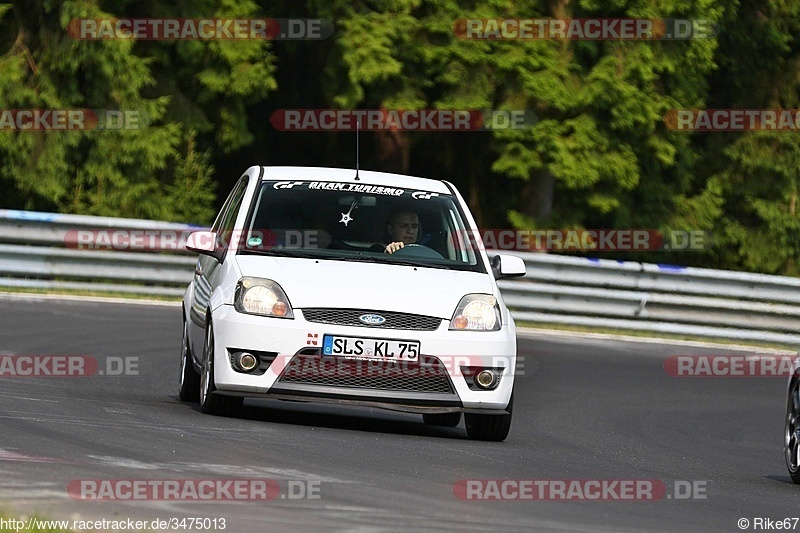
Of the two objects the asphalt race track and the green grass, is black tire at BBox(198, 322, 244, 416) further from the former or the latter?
the green grass

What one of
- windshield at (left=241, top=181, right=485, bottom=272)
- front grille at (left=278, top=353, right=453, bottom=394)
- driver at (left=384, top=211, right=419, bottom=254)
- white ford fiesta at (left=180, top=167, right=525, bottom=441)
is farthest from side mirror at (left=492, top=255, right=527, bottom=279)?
front grille at (left=278, top=353, right=453, bottom=394)

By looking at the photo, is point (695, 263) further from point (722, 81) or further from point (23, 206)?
point (23, 206)

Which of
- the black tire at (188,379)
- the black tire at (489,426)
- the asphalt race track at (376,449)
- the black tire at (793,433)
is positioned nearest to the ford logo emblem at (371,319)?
the asphalt race track at (376,449)

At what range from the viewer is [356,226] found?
1158 cm

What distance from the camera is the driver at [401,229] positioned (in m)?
11.5

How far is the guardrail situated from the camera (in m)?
21.0

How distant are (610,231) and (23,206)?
342 inches

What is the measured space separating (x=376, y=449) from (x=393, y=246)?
2060mm

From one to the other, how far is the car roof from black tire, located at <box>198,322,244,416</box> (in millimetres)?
1401

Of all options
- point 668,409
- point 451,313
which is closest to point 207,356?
point 451,313

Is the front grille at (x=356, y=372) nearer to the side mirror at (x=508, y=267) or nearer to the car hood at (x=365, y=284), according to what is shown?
the car hood at (x=365, y=284)

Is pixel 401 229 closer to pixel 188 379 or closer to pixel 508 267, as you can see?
pixel 508 267

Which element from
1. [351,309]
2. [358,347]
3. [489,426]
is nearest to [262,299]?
[351,309]

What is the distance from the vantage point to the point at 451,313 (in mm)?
10672
